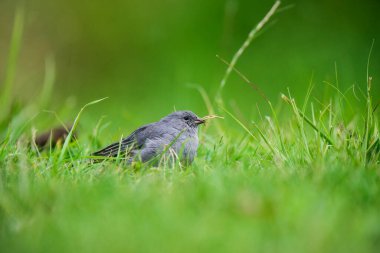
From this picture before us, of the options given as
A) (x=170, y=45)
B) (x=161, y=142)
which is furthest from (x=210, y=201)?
(x=170, y=45)

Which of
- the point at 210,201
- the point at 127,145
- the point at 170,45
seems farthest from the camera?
the point at 170,45

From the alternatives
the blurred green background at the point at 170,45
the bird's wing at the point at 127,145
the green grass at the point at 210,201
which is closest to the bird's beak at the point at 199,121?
the bird's wing at the point at 127,145

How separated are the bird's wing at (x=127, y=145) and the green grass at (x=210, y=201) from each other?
251 millimetres

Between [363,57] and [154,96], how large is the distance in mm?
3248

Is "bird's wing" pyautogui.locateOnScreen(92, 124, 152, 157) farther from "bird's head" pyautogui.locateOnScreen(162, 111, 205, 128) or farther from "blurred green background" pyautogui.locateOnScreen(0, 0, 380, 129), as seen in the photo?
"blurred green background" pyautogui.locateOnScreen(0, 0, 380, 129)

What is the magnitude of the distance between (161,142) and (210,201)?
1.50 m

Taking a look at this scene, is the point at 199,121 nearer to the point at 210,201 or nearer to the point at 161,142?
the point at 161,142

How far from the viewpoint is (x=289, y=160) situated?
3629 mm

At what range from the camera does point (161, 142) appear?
421cm

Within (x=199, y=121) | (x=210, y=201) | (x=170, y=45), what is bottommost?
(x=170, y=45)

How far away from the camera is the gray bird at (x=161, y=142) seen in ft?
13.3

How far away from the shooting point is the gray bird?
4039mm

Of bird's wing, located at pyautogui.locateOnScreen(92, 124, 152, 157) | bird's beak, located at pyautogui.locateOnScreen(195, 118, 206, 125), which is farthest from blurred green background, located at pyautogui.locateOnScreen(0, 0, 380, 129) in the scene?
bird's wing, located at pyautogui.locateOnScreen(92, 124, 152, 157)

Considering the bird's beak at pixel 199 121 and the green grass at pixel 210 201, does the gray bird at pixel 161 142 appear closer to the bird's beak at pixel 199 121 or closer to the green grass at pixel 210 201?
the bird's beak at pixel 199 121
